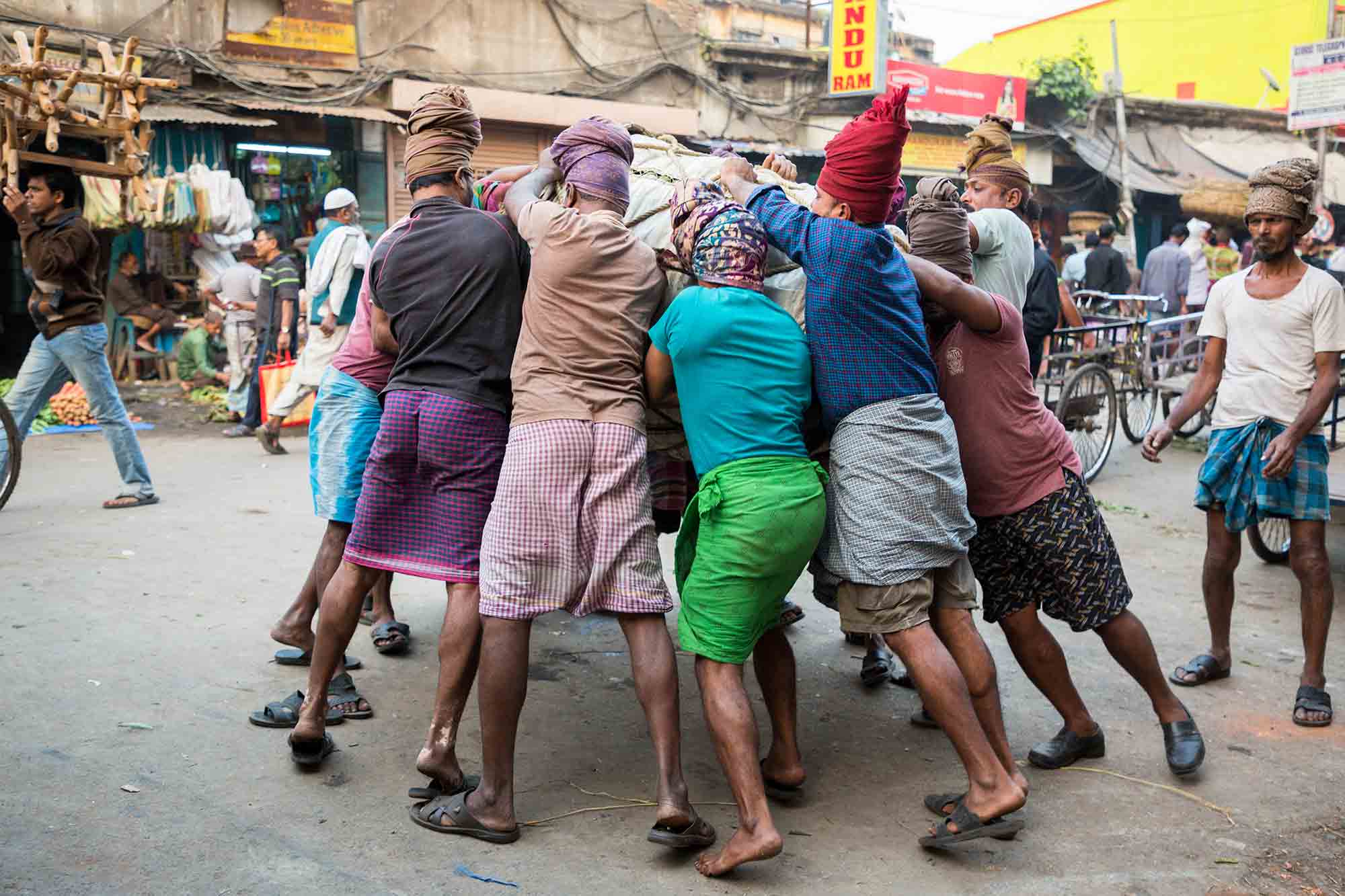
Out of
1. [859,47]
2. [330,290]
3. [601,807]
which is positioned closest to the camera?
→ [601,807]

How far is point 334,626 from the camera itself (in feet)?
11.8

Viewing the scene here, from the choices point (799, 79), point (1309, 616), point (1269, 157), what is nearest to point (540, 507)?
point (1309, 616)

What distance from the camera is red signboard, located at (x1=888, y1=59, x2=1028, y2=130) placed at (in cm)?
1864

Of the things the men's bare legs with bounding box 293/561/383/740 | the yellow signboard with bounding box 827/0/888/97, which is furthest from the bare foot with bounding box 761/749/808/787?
the yellow signboard with bounding box 827/0/888/97

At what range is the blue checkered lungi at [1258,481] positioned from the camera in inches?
172

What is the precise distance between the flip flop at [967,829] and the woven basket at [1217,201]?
650 inches

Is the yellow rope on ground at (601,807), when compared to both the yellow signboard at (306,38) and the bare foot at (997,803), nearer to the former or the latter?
the bare foot at (997,803)

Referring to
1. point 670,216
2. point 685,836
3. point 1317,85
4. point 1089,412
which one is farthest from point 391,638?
point 1317,85

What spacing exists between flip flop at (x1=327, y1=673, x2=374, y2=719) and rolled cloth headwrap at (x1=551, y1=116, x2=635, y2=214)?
189 centimetres

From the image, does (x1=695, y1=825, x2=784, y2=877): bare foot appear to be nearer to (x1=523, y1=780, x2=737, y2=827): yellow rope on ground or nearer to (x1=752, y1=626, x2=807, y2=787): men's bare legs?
(x1=523, y1=780, x2=737, y2=827): yellow rope on ground

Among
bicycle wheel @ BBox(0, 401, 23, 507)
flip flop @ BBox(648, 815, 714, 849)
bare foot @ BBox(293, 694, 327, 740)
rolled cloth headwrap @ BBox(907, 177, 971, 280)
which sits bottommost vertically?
flip flop @ BBox(648, 815, 714, 849)

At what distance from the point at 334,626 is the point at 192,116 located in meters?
10.3

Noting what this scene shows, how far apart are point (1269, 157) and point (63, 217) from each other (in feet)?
67.8

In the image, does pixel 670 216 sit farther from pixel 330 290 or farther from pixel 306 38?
pixel 306 38
